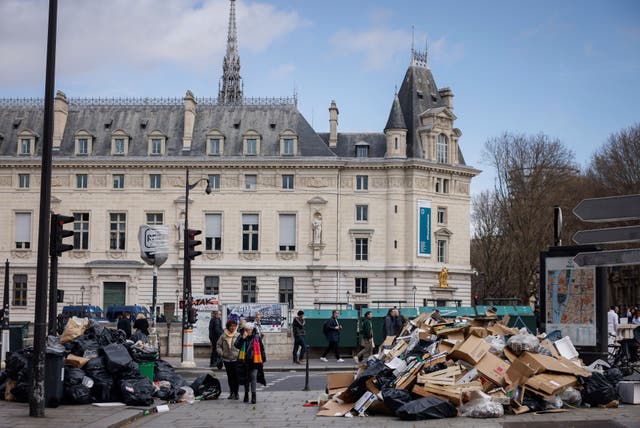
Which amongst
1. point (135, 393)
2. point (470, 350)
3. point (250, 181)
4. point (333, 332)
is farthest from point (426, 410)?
point (250, 181)

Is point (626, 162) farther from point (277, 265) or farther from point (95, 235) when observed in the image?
point (95, 235)

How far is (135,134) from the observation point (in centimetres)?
7019

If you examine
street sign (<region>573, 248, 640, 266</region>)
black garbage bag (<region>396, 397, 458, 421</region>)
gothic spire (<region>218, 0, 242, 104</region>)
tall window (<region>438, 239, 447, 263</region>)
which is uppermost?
gothic spire (<region>218, 0, 242, 104</region>)

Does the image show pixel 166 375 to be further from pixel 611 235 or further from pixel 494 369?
pixel 611 235

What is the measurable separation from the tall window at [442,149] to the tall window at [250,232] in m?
14.5

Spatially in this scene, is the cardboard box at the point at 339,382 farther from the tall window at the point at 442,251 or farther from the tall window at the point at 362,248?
the tall window at the point at 442,251

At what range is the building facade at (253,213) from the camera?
6712 centimetres

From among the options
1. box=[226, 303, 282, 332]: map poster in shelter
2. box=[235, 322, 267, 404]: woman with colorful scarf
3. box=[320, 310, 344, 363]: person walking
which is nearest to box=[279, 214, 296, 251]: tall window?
box=[226, 303, 282, 332]: map poster in shelter

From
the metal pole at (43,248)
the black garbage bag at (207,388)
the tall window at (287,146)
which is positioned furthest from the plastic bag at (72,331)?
the tall window at (287,146)

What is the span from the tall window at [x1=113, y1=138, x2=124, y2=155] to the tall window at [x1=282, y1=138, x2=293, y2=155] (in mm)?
12039

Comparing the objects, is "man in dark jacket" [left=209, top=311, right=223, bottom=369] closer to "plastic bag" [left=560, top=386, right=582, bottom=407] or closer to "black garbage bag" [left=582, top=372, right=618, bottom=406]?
"plastic bag" [left=560, top=386, right=582, bottom=407]

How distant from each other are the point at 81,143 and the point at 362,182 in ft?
69.5

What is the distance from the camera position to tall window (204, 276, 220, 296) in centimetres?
6706

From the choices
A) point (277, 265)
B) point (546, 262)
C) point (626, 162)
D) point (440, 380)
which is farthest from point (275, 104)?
point (440, 380)
